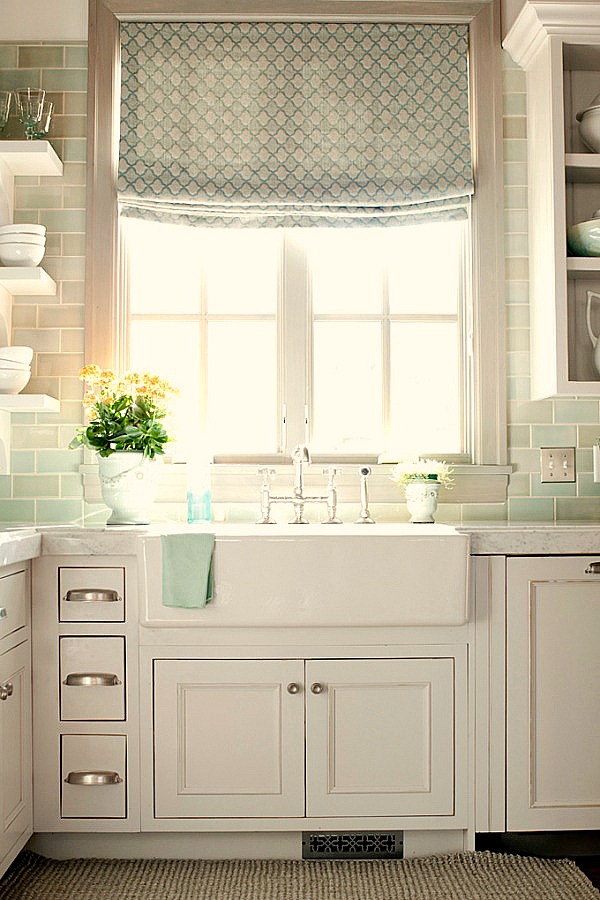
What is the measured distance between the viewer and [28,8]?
3211 mm

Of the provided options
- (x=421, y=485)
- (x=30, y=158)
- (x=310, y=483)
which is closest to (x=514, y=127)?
(x=421, y=485)

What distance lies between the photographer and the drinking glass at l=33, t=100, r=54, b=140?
3023mm

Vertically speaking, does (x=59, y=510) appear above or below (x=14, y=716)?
above

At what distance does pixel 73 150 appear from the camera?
10.4ft

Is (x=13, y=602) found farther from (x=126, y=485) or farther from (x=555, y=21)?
(x=555, y=21)

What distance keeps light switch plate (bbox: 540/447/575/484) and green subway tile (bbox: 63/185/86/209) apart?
174cm

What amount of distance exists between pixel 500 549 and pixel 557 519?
25.1 inches

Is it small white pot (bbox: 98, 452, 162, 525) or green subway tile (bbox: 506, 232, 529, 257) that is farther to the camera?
green subway tile (bbox: 506, 232, 529, 257)

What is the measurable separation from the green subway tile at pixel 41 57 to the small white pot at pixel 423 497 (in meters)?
1.84

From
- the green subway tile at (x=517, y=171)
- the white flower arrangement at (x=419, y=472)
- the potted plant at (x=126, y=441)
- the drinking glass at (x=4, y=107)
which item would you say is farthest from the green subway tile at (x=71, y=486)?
the green subway tile at (x=517, y=171)

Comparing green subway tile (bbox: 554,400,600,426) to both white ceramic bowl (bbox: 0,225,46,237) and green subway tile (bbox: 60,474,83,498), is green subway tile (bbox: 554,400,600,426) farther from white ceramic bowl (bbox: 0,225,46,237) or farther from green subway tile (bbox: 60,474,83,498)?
white ceramic bowl (bbox: 0,225,46,237)

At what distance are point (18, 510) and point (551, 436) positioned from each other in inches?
70.4

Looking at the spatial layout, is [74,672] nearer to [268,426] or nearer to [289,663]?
[289,663]

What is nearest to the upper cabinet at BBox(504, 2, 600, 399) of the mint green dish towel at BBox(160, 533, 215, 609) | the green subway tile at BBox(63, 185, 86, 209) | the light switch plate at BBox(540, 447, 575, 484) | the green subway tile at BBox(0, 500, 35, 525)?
the light switch plate at BBox(540, 447, 575, 484)
